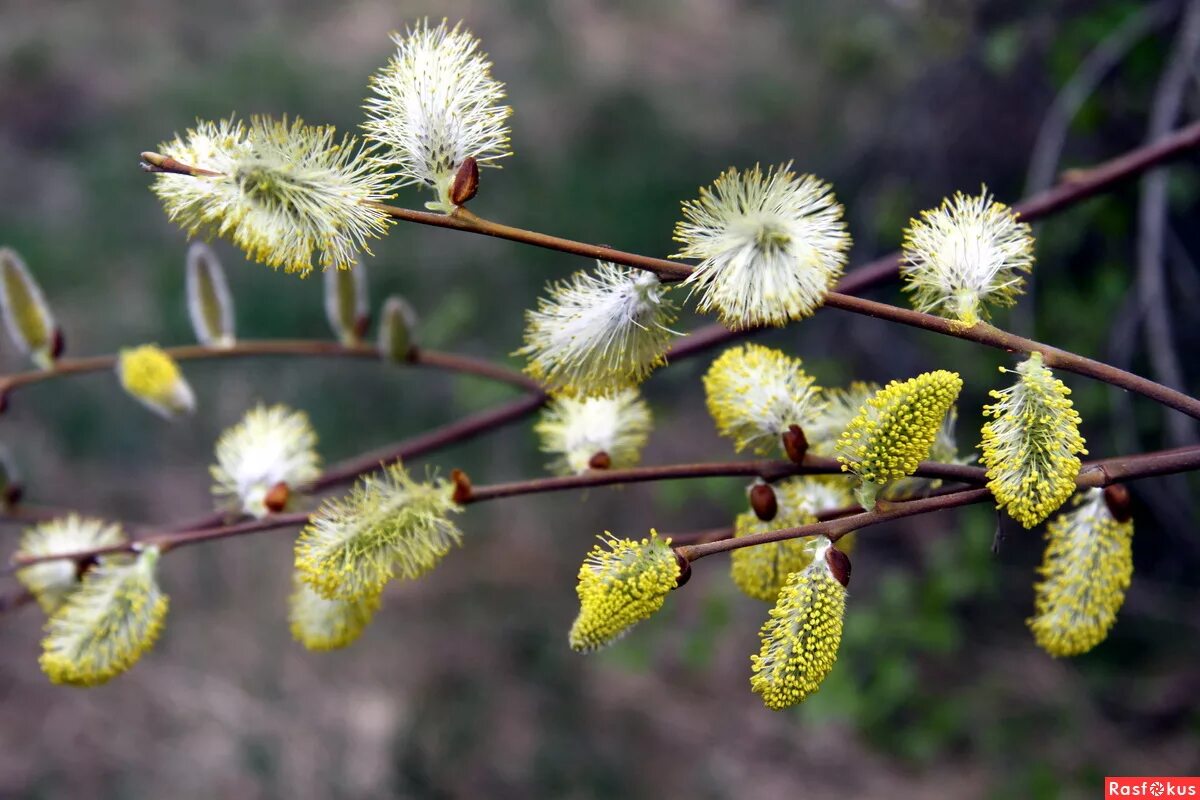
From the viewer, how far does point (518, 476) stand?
3262mm

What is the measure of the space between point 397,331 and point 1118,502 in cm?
84

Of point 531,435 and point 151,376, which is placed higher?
point 531,435

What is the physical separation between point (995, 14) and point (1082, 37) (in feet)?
1.40

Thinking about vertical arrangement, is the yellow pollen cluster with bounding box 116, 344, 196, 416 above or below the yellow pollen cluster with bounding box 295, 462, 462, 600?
above

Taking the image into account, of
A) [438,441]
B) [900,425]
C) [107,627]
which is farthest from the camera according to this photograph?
[438,441]

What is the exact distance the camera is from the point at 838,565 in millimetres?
729

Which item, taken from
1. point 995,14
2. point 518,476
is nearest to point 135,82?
point 518,476

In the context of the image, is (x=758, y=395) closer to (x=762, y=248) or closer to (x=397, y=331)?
(x=762, y=248)

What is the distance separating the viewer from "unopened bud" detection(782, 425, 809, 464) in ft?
2.64

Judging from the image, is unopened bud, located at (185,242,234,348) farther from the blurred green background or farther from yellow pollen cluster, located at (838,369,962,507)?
yellow pollen cluster, located at (838,369,962,507)

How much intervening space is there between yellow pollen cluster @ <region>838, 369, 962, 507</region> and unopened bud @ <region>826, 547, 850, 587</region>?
0.06 m

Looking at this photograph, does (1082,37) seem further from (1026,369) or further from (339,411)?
(339,411)

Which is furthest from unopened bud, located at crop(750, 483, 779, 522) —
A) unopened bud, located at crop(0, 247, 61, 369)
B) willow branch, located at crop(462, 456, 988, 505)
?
unopened bud, located at crop(0, 247, 61, 369)

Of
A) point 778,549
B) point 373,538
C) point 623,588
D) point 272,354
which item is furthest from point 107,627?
point 778,549
